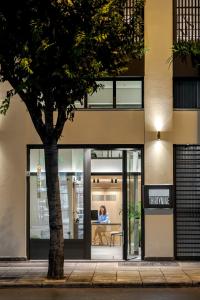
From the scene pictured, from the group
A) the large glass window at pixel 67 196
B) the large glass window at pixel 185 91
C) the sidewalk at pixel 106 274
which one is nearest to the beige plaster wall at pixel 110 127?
the large glass window at pixel 67 196

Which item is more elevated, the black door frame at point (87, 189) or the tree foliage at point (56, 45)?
the tree foliage at point (56, 45)

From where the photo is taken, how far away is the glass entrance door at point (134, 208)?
19328 mm

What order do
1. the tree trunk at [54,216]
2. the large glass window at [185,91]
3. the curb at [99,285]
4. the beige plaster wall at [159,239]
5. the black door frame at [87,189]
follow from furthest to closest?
the large glass window at [185,91], the black door frame at [87,189], the beige plaster wall at [159,239], the tree trunk at [54,216], the curb at [99,285]

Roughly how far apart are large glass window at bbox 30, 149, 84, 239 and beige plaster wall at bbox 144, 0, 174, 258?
198 cm

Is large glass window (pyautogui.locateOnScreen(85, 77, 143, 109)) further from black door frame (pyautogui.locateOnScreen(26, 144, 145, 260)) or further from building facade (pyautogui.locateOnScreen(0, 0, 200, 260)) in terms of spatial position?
black door frame (pyautogui.locateOnScreen(26, 144, 145, 260))

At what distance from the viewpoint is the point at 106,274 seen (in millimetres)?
16375

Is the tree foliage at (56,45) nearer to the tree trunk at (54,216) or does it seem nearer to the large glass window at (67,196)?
the tree trunk at (54,216)

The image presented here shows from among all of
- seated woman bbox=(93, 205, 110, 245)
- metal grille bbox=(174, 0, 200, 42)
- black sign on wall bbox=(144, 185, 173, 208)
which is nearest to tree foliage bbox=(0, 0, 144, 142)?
metal grille bbox=(174, 0, 200, 42)

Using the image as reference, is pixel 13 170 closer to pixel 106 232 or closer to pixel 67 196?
pixel 67 196

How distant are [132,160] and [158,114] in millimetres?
1563

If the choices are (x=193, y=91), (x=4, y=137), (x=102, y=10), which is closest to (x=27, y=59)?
(x=102, y=10)

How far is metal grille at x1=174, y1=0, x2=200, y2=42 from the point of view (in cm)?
1950

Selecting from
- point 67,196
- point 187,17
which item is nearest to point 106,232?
point 67,196

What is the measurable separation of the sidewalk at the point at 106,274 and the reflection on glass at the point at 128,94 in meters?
4.55
